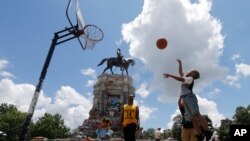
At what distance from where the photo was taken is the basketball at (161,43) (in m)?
14.0

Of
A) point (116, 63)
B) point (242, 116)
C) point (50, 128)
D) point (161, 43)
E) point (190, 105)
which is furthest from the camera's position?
point (50, 128)

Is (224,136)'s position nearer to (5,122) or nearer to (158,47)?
(5,122)

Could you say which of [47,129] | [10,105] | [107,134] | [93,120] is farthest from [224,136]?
[107,134]

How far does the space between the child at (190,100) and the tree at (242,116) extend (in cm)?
7693

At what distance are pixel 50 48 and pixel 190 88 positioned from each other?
5.88 m

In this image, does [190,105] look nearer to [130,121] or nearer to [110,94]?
[130,121]

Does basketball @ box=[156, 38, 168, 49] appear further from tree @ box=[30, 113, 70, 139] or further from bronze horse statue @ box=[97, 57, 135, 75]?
tree @ box=[30, 113, 70, 139]

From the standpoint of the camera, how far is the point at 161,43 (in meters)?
14.0

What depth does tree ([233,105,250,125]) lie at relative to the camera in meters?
84.7

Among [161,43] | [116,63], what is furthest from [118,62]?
[161,43]

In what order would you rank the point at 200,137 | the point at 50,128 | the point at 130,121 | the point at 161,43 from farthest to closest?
1. the point at 50,128
2. the point at 161,43
3. the point at 130,121
4. the point at 200,137

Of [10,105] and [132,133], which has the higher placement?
[10,105]

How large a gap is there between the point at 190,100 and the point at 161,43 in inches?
162

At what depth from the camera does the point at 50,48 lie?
47.0 feet
